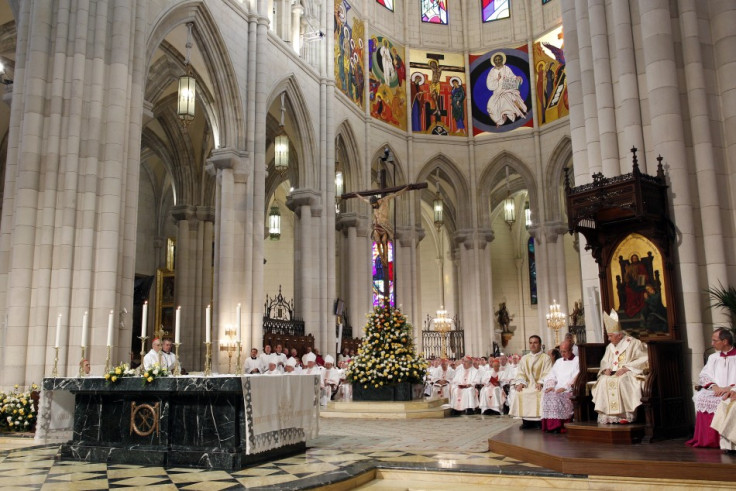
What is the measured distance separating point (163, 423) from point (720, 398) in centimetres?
538

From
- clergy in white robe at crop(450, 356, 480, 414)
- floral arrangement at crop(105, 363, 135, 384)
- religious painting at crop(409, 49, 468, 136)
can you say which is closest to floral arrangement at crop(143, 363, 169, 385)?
floral arrangement at crop(105, 363, 135, 384)

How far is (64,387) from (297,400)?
7.93 feet

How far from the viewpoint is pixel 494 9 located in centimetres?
2661

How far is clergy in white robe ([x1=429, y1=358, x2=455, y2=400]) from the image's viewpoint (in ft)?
50.8

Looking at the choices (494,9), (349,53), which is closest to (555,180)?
(494,9)

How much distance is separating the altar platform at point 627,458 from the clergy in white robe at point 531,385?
1.41 m

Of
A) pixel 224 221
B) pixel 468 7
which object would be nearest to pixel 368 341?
pixel 224 221

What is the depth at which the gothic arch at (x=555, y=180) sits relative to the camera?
24.4 m

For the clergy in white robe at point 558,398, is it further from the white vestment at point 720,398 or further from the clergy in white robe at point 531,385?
the white vestment at point 720,398

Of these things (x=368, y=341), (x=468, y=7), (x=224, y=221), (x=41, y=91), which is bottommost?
(x=368, y=341)

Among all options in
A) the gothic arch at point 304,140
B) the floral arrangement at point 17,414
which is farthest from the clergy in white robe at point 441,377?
the floral arrangement at point 17,414

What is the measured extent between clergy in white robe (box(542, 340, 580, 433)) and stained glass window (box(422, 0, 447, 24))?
2095 cm

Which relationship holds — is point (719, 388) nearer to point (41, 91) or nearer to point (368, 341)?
point (368, 341)

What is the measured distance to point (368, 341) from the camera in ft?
39.7
